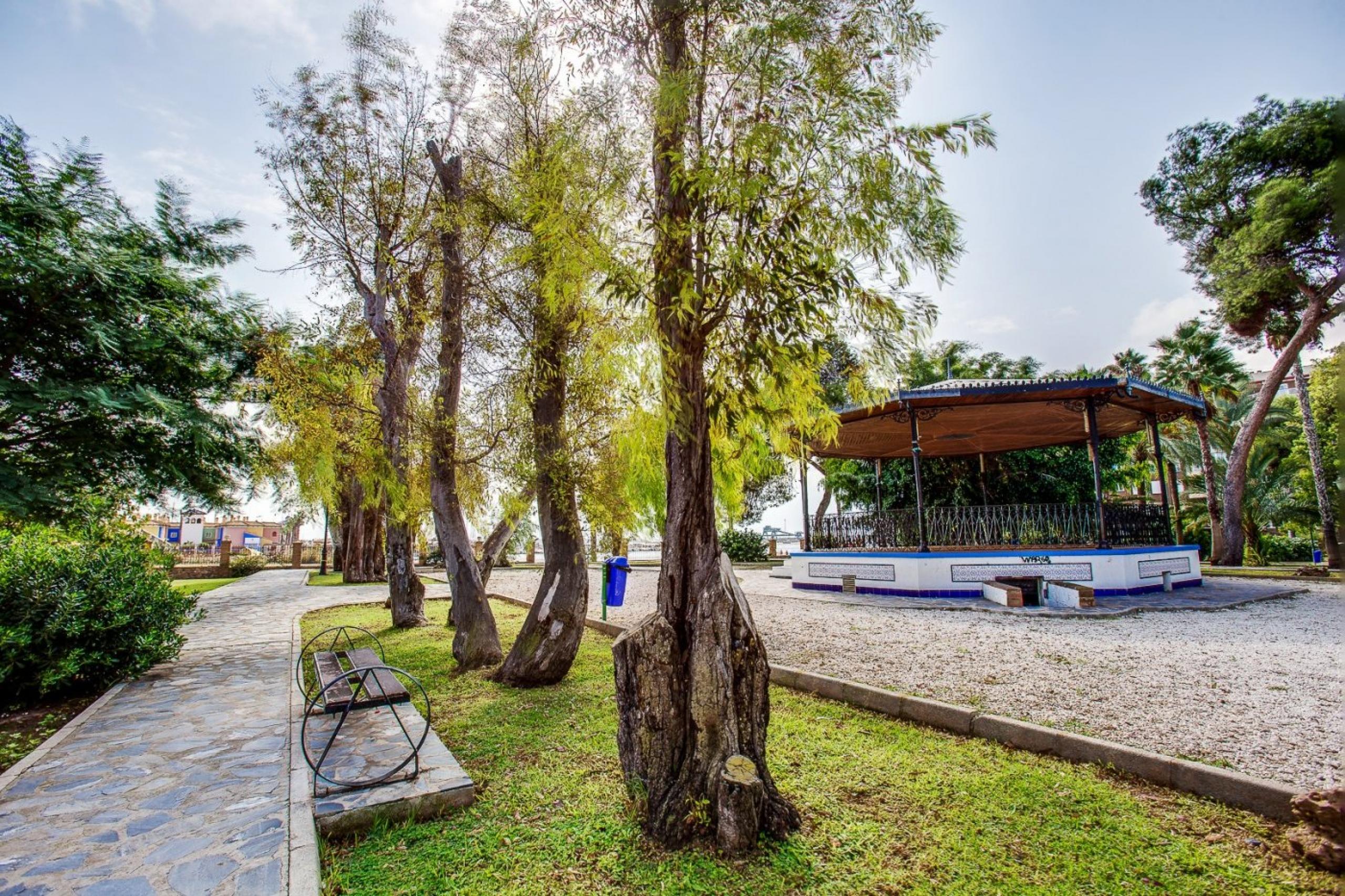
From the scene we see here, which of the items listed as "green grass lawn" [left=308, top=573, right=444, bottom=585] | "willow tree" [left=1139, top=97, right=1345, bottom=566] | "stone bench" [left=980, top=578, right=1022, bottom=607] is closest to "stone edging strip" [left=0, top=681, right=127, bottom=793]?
"green grass lawn" [left=308, top=573, right=444, bottom=585]

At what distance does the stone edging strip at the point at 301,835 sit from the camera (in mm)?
3045

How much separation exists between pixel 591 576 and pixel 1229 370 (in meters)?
23.1

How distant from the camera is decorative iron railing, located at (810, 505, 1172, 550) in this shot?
13211 mm

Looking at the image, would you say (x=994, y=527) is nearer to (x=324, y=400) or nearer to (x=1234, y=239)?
(x=1234, y=239)

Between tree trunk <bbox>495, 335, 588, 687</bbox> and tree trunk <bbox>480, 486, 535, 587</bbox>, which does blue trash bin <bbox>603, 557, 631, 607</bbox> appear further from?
tree trunk <bbox>495, 335, 588, 687</bbox>

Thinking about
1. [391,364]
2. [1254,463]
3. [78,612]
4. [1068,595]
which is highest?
[391,364]

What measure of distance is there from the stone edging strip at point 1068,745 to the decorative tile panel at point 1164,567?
9710mm

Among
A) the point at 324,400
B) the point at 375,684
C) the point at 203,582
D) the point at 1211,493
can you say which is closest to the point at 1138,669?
the point at 375,684

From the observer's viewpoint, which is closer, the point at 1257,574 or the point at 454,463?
the point at 454,463

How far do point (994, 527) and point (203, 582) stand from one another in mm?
27265

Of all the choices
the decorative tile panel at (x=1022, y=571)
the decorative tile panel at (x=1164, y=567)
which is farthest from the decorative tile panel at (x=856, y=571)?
the decorative tile panel at (x=1164, y=567)

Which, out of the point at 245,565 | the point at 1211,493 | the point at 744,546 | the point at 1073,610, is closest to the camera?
the point at 1073,610

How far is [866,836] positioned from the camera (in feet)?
10.8

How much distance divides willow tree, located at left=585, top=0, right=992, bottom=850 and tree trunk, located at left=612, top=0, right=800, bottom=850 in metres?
0.01
